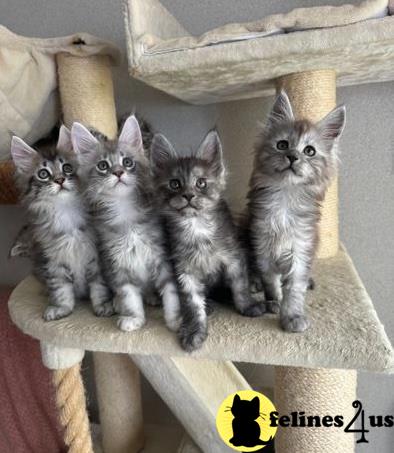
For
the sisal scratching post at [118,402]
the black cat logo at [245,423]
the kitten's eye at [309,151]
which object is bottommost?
the sisal scratching post at [118,402]

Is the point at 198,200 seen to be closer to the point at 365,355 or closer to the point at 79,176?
the point at 79,176

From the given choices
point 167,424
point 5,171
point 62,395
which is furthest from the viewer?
point 167,424

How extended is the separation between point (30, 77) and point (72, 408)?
3.09 feet

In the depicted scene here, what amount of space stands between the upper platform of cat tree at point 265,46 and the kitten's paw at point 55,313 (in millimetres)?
590

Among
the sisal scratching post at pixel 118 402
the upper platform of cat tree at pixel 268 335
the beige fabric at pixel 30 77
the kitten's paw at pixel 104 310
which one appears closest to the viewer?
the upper platform of cat tree at pixel 268 335

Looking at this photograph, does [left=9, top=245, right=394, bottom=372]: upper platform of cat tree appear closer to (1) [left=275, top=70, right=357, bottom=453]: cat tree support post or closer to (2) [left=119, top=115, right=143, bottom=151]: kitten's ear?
(1) [left=275, top=70, right=357, bottom=453]: cat tree support post

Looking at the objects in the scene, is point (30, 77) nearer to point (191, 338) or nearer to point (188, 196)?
point (188, 196)

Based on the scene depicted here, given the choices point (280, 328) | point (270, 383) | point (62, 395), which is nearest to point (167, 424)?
point (270, 383)

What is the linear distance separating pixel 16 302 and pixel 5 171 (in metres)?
0.46

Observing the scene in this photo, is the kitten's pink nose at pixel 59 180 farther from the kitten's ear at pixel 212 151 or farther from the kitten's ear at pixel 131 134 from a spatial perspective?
the kitten's ear at pixel 212 151

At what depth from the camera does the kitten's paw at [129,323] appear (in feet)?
2.88

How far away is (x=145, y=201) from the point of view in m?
0.90

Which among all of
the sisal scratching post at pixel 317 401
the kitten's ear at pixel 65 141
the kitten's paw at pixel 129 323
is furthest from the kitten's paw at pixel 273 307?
the kitten's ear at pixel 65 141

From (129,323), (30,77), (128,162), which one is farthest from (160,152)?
(30,77)
